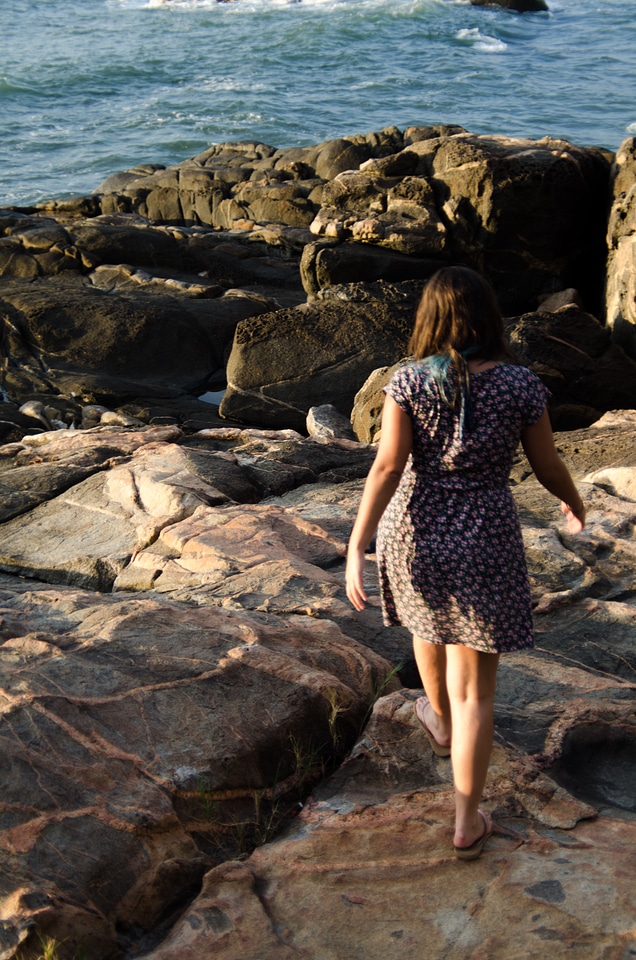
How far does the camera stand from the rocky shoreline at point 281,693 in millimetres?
2531

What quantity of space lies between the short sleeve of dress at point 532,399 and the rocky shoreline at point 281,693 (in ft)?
4.10

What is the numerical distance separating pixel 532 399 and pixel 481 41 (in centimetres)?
4980

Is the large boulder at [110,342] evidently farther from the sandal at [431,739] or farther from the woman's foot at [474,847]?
the woman's foot at [474,847]

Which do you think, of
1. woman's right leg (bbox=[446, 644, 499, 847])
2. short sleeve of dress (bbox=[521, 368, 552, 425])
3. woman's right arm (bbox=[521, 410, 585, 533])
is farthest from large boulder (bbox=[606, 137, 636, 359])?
woman's right leg (bbox=[446, 644, 499, 847])

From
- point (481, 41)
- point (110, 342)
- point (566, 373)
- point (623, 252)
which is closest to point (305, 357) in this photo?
point (566, 373)

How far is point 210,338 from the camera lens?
43.6ft

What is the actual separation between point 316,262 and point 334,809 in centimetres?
1057

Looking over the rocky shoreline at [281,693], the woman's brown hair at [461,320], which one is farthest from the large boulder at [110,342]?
the woman's brown hair at [461,320]

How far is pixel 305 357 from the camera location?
11.2 m

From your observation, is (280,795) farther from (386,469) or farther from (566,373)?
(566,373)

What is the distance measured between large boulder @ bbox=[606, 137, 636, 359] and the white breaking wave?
119ft

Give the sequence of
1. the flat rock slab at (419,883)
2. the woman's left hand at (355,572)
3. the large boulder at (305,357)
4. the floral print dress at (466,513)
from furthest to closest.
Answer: the large boulder at (305,357) → the woman's left hand at (355,572) → the floral print dress at (466,513) → the flat rock slab at (419,883)

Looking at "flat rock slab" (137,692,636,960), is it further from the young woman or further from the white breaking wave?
the white breaking wave

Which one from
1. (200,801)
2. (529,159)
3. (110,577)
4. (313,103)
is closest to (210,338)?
(529,159)
